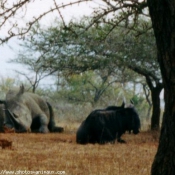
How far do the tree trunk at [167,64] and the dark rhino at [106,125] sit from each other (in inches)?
359

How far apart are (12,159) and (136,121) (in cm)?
678

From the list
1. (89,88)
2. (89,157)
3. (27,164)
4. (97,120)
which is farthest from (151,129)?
(89,88)

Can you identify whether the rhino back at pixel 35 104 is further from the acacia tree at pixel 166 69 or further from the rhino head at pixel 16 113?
the acacia tree at pixel 166 69

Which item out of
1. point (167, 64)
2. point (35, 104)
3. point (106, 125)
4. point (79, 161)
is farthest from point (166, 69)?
point (35, 104)

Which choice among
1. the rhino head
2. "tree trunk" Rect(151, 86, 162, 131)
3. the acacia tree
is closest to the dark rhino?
the rhino head

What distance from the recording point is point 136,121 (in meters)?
16.2

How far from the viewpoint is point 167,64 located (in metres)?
5.62

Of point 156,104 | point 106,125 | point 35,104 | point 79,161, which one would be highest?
point 156,104

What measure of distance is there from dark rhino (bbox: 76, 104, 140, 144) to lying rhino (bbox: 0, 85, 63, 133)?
212 inches

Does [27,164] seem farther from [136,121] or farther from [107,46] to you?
[107,46]

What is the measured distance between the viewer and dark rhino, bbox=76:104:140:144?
49.4 ft

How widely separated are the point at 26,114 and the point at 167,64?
16.5 meters

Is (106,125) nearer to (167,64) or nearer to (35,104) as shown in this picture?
(35,104)

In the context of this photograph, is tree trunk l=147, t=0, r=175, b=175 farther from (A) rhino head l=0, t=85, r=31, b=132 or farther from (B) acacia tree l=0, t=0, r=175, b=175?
(A) rhino head l=0, t=85, r=31, b=132
